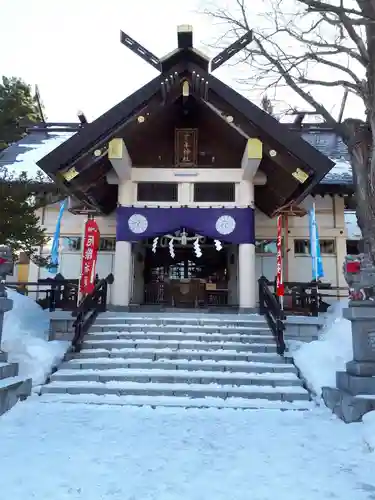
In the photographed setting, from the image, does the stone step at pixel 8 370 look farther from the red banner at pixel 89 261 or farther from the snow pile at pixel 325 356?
the snow pile at pixel 325 356

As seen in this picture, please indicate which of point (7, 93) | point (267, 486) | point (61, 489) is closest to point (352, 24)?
point (267, 486)

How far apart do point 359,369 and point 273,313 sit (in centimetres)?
342

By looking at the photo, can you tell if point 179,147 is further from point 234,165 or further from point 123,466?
point 123,466

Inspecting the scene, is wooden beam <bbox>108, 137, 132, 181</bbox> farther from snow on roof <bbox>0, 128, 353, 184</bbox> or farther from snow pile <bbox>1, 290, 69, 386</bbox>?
snow on roof <bbox>0, 128, 353, 184</bbox>

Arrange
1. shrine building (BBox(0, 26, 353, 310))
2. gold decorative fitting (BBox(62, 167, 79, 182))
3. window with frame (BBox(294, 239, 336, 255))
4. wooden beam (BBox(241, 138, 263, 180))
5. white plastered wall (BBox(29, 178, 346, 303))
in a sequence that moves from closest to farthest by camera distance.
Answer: shrine building (BBox(0, 26, 353, 310))
gold decorative fitting (BBox(62, 167, 79, 182))
wooden beam (BBox(241, 138, 263, 180))
white plastered wall (BBox(29, 178, 346, 303))
window with frame (BBox(294, 239, 336, 255))

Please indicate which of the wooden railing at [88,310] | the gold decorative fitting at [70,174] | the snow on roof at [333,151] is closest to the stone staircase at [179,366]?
the wooden railing at [88,310]

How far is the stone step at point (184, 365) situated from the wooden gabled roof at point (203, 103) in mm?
5046

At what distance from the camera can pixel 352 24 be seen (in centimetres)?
911

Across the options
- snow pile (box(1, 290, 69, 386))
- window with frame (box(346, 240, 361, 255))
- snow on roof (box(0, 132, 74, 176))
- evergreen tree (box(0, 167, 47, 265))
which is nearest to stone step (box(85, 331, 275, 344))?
snow pile (box(1, 290, 69, 386))

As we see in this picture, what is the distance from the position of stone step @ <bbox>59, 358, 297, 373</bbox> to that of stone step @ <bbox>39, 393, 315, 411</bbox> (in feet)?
2.94

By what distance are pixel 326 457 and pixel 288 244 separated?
10.4 metres

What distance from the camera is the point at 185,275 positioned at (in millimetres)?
16125

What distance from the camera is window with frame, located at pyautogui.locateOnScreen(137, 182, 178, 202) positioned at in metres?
11.7

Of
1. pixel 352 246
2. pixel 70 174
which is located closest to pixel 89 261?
pixel 70 174
